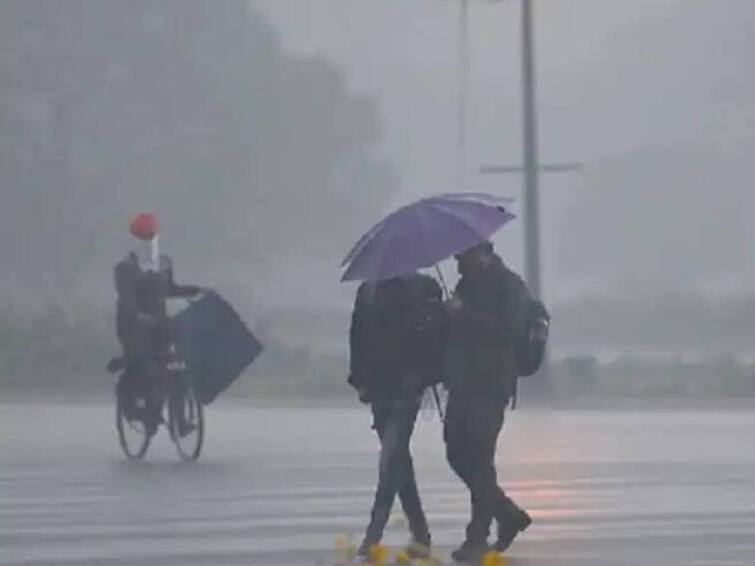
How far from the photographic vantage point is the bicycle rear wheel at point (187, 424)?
22453mm

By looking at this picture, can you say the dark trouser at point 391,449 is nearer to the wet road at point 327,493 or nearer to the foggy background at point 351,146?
the wet road at point 327,493

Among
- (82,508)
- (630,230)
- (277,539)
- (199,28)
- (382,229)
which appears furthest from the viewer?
(199,28)

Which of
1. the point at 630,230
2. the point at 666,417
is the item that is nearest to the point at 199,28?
the point at 630,230

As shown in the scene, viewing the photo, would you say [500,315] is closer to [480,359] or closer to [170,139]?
[480,359]

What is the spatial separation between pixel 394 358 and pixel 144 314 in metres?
8.54

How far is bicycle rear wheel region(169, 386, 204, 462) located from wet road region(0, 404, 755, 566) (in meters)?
0.14

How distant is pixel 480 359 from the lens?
1423 centimetres

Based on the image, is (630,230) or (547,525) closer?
(547,525)

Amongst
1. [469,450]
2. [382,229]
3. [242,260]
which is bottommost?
[242,260]

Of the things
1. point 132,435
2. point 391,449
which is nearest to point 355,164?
point 132,435

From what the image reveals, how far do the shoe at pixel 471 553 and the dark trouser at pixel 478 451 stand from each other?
0.02 meters

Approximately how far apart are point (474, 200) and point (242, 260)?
3795 centimetres

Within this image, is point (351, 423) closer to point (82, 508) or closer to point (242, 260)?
point (82, 508)

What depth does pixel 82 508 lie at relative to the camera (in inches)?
712
